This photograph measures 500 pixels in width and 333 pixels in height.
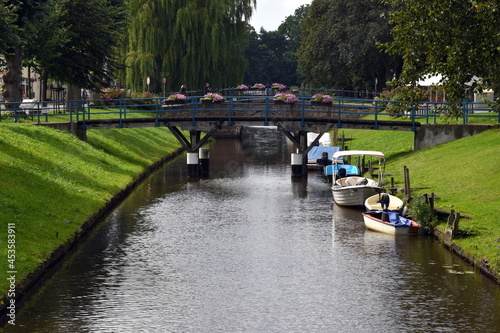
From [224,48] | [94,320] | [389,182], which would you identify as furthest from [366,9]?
[94,320]

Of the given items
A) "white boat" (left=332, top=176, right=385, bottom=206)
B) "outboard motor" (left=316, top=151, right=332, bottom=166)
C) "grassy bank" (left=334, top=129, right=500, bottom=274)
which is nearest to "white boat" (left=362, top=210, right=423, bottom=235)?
"grassy bank" (left=334, top=129, right=500, bottom=274)

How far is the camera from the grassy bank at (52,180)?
25.8m

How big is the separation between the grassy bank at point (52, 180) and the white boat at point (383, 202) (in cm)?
1093

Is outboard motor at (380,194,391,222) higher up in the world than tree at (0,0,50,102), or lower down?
lower down

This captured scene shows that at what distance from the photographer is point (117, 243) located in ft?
93.7

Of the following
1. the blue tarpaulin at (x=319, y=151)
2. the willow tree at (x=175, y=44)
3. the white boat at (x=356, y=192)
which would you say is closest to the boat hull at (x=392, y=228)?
the white boat at (x=356, y=192)

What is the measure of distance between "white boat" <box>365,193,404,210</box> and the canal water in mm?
913

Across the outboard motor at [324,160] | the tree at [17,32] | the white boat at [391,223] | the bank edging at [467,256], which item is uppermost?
the tree at [17,32]

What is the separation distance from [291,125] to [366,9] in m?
45.7

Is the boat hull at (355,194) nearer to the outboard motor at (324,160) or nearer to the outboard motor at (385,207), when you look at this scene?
the outboard motor at (385,207)

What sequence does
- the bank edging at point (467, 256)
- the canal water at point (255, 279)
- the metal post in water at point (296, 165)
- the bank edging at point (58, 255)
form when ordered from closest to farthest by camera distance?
the canal water at point (255, 279), the bank edging at point (58, 255), the bank edging at point (467, 256), the metal post in water at point (296, 165)

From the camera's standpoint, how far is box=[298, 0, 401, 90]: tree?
3558 inches

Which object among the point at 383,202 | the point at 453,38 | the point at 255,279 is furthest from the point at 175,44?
the point at 255,279

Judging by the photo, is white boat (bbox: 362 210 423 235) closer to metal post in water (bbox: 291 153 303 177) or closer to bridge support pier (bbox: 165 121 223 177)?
metal post in water (bbox: 291 153 303 177)
